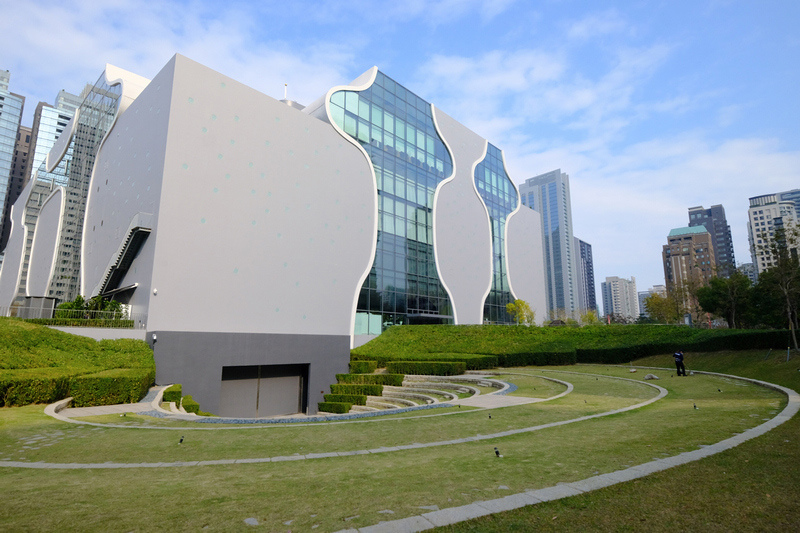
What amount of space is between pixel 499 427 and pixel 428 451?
118 inches

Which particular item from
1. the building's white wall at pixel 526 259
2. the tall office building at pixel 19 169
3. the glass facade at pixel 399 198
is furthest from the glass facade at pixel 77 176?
the tall office building at pixel 19 169

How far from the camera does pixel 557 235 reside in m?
170

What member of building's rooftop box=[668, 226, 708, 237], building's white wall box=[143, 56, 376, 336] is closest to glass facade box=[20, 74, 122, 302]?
building's white wall box=[143, 56, 376, 336]

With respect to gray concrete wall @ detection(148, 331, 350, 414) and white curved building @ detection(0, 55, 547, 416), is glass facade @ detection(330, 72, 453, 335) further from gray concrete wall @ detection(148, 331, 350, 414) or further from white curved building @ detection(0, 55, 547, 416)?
gray concrete wall @ detection(148, 331, 350, 414)

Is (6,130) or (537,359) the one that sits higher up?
(6,130)

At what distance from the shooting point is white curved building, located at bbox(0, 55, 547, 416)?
24109mm

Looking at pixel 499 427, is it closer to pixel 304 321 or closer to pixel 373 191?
pixel 304 321

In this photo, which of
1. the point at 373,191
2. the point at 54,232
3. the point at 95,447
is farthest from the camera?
the point at 54,232

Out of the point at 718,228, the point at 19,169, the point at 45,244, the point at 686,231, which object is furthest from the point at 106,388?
the point at 718,228

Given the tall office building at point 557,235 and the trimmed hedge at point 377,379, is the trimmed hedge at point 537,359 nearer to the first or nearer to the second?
the trimmed hedge at point 377,379

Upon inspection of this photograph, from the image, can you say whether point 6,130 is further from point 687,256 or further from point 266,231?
point 687,256

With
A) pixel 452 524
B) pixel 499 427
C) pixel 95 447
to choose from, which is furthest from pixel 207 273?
pixel 452 524

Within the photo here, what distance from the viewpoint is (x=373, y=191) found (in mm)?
35156

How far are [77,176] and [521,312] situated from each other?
48623mm
